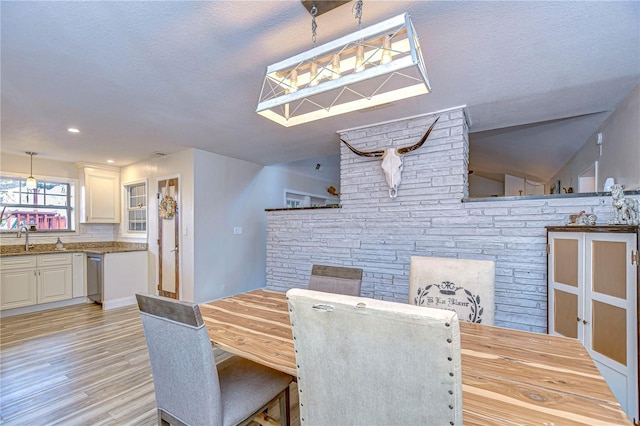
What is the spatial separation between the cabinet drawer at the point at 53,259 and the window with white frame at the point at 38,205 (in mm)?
780

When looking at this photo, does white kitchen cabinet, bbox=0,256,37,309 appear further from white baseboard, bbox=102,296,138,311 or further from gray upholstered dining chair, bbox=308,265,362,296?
gray upholstered dining chair, bbox=308,265,362,296

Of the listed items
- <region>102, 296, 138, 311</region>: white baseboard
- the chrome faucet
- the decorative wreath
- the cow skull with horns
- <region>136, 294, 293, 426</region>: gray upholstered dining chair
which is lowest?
<region>102, 296, 138, 311</region>: white baseboard

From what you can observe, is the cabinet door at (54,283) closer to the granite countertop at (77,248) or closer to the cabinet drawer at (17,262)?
the cabinet drawer at (17,262)

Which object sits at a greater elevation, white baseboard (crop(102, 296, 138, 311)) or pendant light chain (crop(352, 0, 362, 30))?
pendant light chain (crop(352, 0, 362, 30))

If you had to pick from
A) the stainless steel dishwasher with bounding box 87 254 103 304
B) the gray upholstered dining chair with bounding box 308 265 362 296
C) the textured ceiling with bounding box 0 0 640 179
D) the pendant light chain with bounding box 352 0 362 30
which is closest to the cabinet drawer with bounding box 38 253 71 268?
the stainless steel dishwasher with bounding box 87 254 103 304

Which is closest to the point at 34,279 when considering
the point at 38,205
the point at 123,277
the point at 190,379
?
the point at 123,277

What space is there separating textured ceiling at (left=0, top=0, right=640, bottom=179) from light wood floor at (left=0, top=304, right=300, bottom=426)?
2.33 m

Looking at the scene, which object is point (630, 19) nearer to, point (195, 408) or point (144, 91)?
point (195, 408)

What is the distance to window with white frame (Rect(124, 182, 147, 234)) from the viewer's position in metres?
4.98

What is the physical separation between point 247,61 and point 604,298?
108 inches

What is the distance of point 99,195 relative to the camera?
5000 mm

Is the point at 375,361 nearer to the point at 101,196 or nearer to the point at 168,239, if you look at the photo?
the point at 168,239

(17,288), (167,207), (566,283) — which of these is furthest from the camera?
(167,207)

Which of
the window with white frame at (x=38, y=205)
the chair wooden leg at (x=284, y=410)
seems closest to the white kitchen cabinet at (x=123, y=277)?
the window with white frame at (x=38, y=205)
